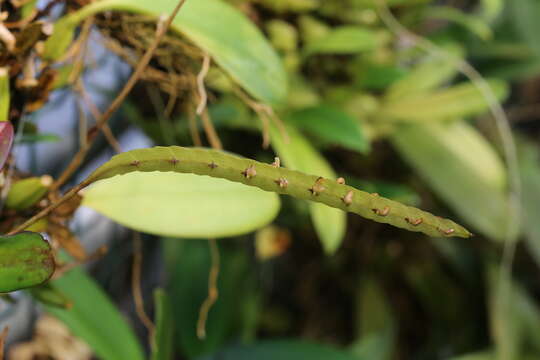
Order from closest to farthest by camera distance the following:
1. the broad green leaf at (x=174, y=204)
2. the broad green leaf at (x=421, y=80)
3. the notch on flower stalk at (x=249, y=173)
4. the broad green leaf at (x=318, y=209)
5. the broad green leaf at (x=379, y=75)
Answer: the notch on flower stalk at (x=249, y=173) → the broad green leaf at (x=174, y=204) → the broad green leaf at (x=318, y=209) → the broad green leaf at (x=379, y=75) → the broad green leaf at (x=421, y=80)

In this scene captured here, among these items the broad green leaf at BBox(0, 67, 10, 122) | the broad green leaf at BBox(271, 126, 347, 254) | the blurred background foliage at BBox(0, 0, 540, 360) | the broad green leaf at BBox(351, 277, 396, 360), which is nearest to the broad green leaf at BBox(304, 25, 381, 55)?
the blurred background foliage at BBox(0, 0, 540, 360)

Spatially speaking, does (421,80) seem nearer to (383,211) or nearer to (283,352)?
(283,352)

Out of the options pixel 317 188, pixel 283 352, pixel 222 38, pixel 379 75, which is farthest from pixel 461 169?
pixel 317 188

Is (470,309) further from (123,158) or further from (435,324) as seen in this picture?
(123,158)

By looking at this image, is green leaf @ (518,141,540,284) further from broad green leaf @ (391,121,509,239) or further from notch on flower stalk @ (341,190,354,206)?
notch on flower stalk @ (341,190,354,206)

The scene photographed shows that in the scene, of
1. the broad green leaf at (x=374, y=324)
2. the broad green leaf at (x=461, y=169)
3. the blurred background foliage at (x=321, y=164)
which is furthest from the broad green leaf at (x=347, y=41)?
the broad green leaf at (x=374, y=324)

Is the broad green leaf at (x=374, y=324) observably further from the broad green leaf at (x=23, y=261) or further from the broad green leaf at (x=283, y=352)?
the broad green leaf at (x=23, y=261)
